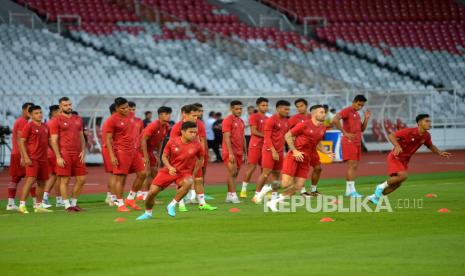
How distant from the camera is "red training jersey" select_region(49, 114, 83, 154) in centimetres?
2016

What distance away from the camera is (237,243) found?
14.4 metres

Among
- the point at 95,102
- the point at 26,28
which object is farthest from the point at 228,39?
the point at 95,102

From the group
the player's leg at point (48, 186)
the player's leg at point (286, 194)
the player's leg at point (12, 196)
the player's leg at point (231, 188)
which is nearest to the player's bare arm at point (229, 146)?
the player's leg at point (231, 188)

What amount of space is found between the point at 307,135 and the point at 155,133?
3271mm

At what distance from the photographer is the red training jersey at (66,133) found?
20.2 meters

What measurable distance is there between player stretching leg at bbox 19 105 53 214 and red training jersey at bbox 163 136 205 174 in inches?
133

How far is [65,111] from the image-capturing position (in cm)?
2014

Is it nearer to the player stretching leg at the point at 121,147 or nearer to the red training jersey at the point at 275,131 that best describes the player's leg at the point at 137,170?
the player stretching leg at the point at 121,147

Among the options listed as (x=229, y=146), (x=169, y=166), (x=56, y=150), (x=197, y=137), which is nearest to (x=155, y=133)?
(x=229, y=146)

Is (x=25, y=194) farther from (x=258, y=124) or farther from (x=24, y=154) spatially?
(x=258, y=124)

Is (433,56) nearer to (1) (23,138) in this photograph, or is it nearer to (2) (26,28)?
(2) (26,28)

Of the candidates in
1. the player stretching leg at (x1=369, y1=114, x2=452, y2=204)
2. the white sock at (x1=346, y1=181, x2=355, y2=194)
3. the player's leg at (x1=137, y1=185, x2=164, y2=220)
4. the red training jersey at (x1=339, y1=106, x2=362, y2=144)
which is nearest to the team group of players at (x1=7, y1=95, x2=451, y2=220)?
the player stretching leg at (x1=369, y1=114, x2=452, y2=204)

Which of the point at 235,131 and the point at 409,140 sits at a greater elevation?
the point at 235,131

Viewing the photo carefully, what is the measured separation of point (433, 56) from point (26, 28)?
827 inches
